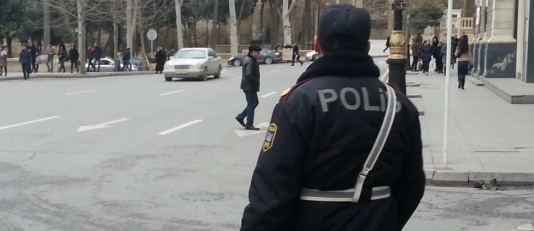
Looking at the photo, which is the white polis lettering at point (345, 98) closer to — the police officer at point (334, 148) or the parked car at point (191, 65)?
the police officer at point (334, 148)

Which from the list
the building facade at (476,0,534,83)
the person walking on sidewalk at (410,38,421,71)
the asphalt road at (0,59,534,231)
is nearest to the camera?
the asphalt road at (0,59,534,231)

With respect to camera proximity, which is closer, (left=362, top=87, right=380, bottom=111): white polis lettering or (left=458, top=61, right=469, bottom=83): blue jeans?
(left=362, top=87, right=380, bottom=111): white polis lettering

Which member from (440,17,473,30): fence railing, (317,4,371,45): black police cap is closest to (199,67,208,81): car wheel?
(317,4,371,45): black police cap

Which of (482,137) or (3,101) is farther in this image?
(3,101)

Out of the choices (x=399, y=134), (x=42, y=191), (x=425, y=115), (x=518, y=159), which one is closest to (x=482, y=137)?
(x=518, y=159)

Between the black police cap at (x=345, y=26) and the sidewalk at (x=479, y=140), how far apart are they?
22.6 feet

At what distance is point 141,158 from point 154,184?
6.82 ft

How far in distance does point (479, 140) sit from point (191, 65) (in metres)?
20.7

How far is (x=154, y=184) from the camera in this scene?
31.4 feet

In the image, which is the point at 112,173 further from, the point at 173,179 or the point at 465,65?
the point at 465,65

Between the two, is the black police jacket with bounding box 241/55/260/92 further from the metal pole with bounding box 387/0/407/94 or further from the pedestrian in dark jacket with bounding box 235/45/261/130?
the metal pole with bounding box 387/0/407/94

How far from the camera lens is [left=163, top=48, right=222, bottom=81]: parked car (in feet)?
105

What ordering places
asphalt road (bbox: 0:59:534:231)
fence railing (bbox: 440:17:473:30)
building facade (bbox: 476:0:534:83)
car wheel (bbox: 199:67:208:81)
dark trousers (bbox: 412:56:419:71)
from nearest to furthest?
asphalt road (bbox: 0:59:534:231) → building facade (bbox: 476:0:534:83) → car wheel (bbox: 199:67:208:81) → dark trousers (bbox: 412:56:419:71) → fence railing (bbox: 440:17:473:30)

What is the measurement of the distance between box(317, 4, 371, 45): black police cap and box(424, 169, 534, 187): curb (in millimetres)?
6875
